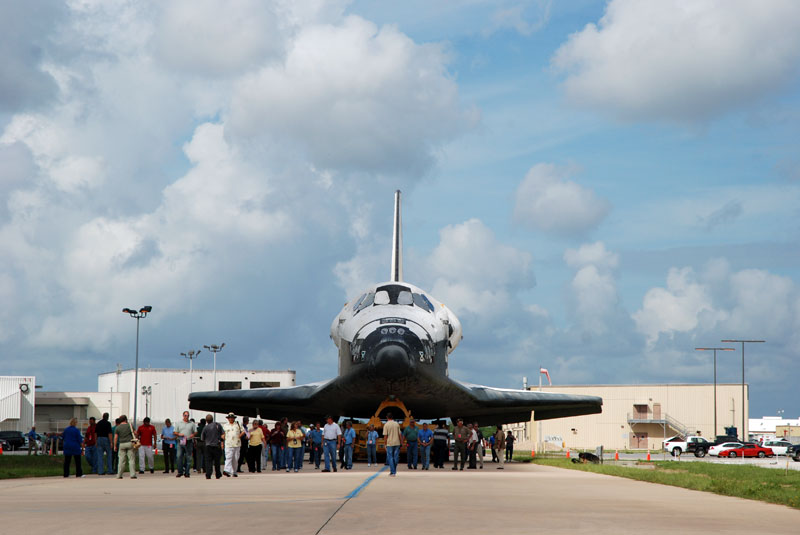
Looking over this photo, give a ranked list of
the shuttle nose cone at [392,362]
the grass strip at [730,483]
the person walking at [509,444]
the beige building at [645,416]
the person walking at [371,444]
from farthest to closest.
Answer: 1. the beige building at [645,416]
2. the person walking at [509,444]
3. the person walking at [371,444]
4. the shuttle nose cone at [392,362]
5. the grass strip at [730,483]

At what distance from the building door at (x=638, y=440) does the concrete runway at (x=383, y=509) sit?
2443 inches

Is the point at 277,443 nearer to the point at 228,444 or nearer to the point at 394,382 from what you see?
the point at 394,382

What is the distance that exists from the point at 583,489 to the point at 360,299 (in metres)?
12.5

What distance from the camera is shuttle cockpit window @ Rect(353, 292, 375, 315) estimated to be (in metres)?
25.3

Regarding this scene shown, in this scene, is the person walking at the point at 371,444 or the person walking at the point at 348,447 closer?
the person walking at the point at 348,447

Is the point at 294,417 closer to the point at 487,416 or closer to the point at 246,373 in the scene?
the point at 487,416

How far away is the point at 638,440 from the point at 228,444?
201 feet

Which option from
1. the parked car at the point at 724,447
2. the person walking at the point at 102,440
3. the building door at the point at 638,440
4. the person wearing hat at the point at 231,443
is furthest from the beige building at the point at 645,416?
the person wearing hat at the point at 231,443

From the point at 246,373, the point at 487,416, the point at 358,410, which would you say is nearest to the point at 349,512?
the point at 358,410

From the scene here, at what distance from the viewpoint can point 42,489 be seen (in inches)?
558

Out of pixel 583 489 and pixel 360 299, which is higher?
pixel 360 299

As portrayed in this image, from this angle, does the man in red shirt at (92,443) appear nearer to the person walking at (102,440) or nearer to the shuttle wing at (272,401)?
the person walking at (102,440)

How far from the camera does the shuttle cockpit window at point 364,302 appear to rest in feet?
83.0

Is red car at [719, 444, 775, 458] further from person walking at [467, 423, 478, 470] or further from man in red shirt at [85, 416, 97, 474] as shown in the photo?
man in red shirt at [85, 416, 97, 474]
